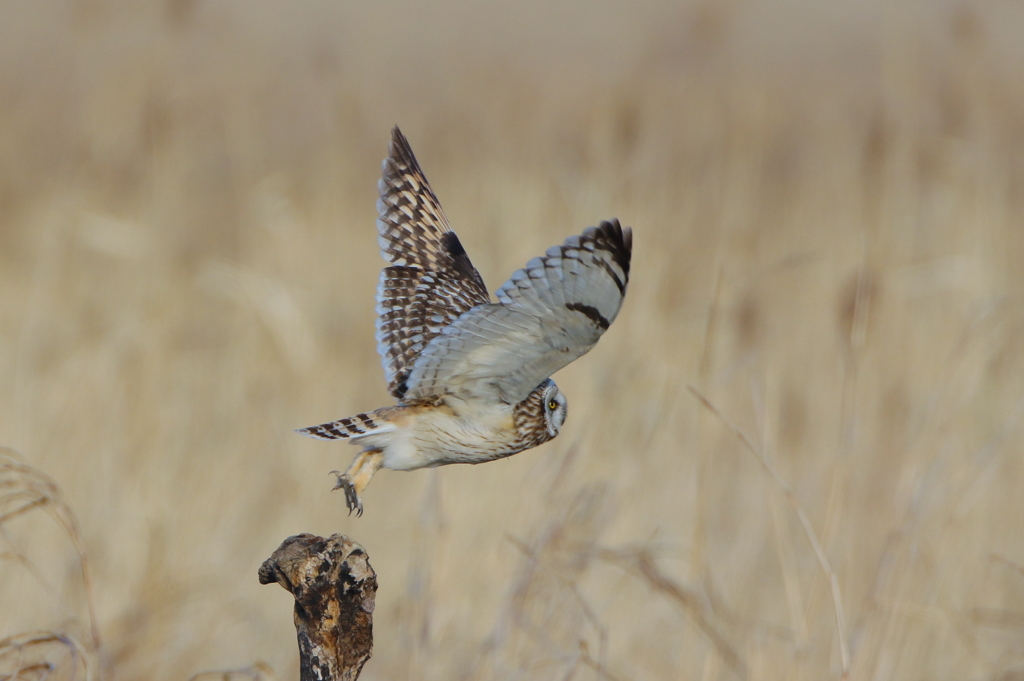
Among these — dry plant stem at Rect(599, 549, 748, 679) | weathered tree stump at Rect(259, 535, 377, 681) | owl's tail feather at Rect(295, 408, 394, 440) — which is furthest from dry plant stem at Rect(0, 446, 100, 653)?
dry plant stem at Rect(599, 549, 748, 679)

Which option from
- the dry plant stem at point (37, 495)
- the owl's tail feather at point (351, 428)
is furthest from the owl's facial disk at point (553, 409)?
the dry plant stem at point (37, 495)

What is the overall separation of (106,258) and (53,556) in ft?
6.06

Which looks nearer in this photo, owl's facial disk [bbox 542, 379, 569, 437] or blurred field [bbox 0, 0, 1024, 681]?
owl's facial disk [bbox 542, 379, 569, 437]

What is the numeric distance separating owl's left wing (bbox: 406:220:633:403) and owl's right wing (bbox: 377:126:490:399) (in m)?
0.35

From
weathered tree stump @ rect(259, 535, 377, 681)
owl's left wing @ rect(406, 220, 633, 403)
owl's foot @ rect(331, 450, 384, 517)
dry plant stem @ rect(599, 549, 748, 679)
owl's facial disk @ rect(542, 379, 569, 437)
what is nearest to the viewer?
weathered tree stump @ rect(259, 535, 377, 681)

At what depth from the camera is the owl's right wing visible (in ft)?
7.52

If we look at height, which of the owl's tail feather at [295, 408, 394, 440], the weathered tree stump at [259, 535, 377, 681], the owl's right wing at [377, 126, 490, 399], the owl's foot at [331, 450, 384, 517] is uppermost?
the owl's right wing at [377, 126, 490, 399]

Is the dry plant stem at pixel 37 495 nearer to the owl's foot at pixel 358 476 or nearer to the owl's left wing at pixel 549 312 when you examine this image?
the owl's foot at pixel 358 476

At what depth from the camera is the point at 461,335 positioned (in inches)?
67.1

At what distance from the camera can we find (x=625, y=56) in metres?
4.32

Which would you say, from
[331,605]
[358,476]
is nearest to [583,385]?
[358,476]

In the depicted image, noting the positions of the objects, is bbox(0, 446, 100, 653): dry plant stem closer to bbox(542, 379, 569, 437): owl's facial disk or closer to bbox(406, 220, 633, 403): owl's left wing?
bbox(406, 220, 633, 403): owl's left wing

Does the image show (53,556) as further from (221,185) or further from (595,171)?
(221,185)

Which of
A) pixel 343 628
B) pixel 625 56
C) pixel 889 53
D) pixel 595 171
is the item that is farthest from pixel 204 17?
pixel 343 628
